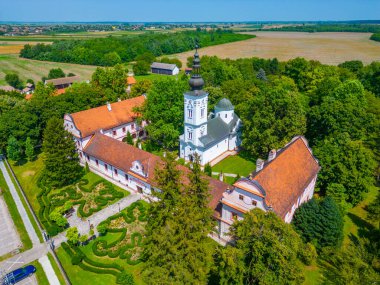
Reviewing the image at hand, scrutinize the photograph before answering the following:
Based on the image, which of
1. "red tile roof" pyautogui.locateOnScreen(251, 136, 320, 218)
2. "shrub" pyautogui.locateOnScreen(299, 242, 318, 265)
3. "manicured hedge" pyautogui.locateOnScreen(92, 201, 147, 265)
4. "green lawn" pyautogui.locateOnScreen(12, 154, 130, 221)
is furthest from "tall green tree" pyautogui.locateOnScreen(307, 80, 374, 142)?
"green lawn" pyautogui.locateOnScreen(12, 154, 130, 221)

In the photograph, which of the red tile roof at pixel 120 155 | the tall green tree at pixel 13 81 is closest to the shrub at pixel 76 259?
the red tile roof at pixel 120 155

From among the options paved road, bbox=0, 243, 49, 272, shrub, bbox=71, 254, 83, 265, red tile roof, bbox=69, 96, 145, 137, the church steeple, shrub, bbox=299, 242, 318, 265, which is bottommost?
paved road, bbox=0, 243, 49, 272

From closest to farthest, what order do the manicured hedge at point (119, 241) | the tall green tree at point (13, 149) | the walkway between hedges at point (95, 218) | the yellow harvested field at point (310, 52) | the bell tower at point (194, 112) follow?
1. the manicured hedge at point (119, 241)
2. the walkway between hedges at point (95, 218)
3. the bell tower at point (194, 112)
4. the tall green tree at point (13, 149)
5. the yellow harvested field at point (310, 52)

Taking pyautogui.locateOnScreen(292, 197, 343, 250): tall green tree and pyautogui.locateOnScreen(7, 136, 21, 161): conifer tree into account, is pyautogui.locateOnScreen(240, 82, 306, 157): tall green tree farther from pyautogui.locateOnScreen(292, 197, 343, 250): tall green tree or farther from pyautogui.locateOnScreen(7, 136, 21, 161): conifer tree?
pyautogui.locateOnScreen(7, 136, 21, 161): conifer tree

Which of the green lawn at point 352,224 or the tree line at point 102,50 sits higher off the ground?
the tree line at point 102,50

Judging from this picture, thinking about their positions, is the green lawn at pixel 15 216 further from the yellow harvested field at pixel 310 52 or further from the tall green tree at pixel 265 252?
the yellow harvested field at pixel 310 52

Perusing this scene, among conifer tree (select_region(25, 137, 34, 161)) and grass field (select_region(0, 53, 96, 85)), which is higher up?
conifer tree (select_region(25, 137, 34, 161))

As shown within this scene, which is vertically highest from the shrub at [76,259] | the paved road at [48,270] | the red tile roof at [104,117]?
the red tile roof at [104,117]

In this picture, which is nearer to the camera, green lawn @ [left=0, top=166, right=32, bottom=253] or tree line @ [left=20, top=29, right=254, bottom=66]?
green lawn @ [left=0, top=166, right=32, bottom=253]
